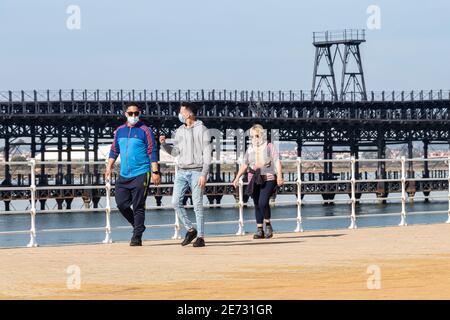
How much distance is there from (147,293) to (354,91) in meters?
99.1

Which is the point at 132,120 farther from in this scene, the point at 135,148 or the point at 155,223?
the point at 155,223

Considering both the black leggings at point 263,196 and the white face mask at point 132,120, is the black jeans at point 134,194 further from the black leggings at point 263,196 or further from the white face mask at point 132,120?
the black leggings at point 263,196

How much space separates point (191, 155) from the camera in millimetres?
15180

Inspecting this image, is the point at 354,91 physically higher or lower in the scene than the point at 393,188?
higher

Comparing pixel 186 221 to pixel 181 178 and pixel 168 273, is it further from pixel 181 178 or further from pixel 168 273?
pixel 168 273

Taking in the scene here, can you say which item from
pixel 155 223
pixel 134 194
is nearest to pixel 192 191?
pixel 134 194

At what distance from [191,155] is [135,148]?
669 millimetres

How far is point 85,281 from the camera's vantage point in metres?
11.1

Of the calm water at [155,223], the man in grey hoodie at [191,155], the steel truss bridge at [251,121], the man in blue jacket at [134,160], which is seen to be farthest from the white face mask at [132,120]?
the steel truss bridge at [251,121]

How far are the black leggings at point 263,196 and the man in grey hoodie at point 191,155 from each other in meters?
1.76

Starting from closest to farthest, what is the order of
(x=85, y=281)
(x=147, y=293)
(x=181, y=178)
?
(x=147, y=293)
(x=85, y=281)
(x=181, y=178)
